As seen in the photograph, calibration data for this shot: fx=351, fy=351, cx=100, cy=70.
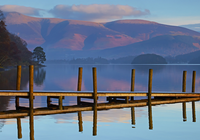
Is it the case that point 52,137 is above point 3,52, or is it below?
below

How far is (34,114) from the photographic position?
2083 cm

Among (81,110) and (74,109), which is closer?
(74,109)

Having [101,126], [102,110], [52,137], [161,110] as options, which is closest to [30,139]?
[52,137]

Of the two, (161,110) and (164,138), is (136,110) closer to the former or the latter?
(161,110)

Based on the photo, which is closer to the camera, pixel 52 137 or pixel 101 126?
pixel 52 137

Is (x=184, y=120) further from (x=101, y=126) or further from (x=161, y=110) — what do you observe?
(x=101, y=126)

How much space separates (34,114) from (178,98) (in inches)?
475

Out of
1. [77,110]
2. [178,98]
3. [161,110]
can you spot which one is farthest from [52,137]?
[178,98]

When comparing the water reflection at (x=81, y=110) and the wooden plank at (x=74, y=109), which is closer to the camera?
the water reflection at (x=81, y=110)

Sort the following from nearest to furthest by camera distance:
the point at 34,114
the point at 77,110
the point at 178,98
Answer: the point at 34,114
the point at 77,110
the point at 178,98

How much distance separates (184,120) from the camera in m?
21.4

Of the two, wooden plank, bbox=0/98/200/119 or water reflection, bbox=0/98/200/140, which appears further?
wooden plank, bbox=0/98/200/119

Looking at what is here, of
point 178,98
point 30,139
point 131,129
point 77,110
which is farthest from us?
point 178,98

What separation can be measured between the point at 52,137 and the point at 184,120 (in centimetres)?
886
